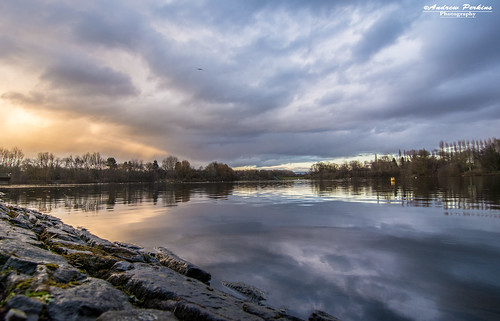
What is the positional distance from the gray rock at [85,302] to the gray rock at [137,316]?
0.93 feet

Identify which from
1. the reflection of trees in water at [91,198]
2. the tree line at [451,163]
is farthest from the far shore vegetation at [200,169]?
the reflection of trees in water at [91,198]

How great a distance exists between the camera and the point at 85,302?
3.65 meters

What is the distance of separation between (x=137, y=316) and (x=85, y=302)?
0.82 m

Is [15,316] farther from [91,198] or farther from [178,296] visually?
[91,198]

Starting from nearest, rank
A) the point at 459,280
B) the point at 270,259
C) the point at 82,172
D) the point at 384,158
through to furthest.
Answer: the point at 459,280
the point at 270,259
the point at 82,172
the point at 384,158

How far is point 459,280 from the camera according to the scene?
648 centimetres

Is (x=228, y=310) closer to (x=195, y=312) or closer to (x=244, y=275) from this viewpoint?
(x=195, y=312)

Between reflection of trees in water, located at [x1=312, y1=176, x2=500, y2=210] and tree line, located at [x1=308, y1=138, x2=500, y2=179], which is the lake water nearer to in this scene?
reflection of trees in water, located at [x1=312, y1=176, x2=500, y2=210]

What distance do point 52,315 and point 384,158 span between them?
208m

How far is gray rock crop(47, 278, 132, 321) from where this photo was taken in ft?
10.8

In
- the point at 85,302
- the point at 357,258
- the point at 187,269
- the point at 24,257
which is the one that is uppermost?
the point at 24,257

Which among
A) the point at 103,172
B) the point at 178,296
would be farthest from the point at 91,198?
the point at 103,172

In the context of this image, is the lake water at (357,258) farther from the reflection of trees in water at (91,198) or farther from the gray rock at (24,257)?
the reflection of trees in water at (91,198)

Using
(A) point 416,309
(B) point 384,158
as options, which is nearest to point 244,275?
(A) point 416,309
